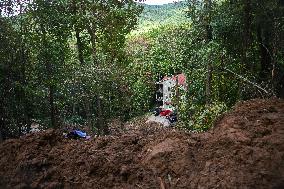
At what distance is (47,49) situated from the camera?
21031 mm

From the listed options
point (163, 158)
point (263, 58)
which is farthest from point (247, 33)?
point (163, 158)

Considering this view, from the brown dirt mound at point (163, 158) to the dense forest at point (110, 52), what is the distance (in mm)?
6647

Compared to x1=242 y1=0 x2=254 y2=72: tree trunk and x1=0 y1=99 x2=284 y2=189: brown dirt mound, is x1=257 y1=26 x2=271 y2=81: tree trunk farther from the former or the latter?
x1=0 y1=99 x2=284 y2=189: brown dirt mound

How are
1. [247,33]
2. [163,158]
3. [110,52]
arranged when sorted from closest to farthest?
[163,158]
[247,33]
[110,52]

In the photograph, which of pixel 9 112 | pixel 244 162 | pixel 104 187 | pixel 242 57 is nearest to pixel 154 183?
pixel 104 187

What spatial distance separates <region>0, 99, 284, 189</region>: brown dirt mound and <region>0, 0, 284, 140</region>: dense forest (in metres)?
6.65

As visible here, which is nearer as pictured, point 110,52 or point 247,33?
point 247,33

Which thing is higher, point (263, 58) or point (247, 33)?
point (247, 33)

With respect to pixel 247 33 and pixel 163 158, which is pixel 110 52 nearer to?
pixel 247 33

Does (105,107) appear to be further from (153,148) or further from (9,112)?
(153,148)

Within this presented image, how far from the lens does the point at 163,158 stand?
6105mm

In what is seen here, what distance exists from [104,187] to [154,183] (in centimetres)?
80

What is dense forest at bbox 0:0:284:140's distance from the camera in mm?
15414

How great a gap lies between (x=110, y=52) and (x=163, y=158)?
21.5 m
